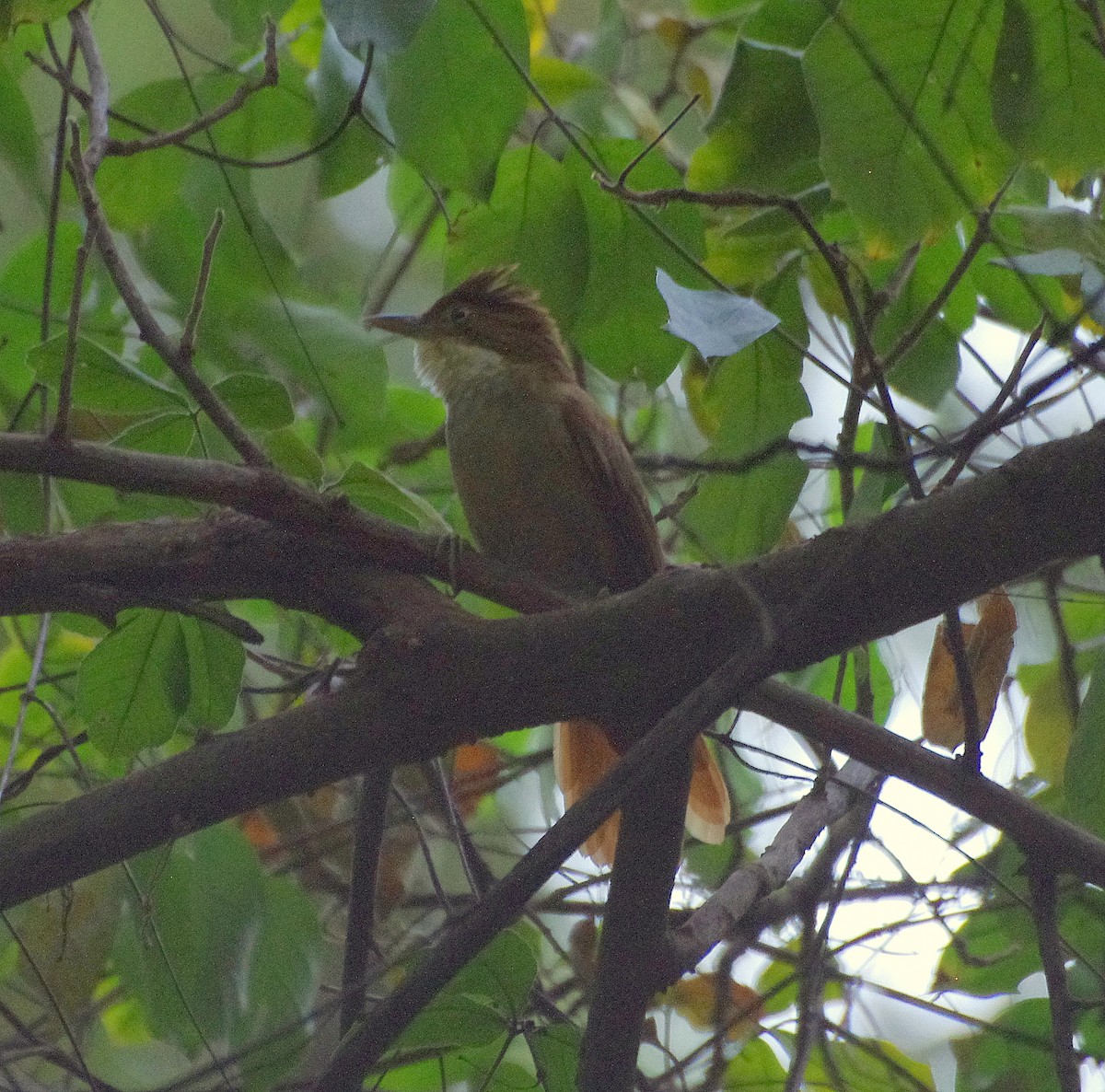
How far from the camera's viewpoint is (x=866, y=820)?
2535 mm

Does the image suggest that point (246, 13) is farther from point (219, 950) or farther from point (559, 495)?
point (219, 950)

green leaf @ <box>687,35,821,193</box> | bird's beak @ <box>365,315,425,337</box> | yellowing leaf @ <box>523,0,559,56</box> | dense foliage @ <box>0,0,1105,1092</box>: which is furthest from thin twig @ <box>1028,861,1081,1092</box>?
yellowing leaf @ <box>523,0,559,56</box>

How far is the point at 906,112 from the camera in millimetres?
1931

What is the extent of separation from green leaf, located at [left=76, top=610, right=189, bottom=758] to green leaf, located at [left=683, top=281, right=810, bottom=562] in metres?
0.98

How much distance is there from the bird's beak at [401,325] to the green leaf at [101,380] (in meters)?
1.41

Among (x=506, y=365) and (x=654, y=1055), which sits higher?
(x=506, y=365)

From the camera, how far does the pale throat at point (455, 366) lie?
3396 mm

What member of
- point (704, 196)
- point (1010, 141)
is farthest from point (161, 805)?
point (1010, 141)

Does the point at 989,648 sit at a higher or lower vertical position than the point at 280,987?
higher

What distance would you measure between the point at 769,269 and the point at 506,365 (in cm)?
112

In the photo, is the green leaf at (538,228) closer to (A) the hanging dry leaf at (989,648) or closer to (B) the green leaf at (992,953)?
(A) the hanging dry leaf at (989,648)

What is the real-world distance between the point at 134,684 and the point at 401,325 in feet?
5.06

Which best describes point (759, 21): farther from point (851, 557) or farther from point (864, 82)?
point (851, 557)

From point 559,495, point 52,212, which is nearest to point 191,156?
point 52,212
